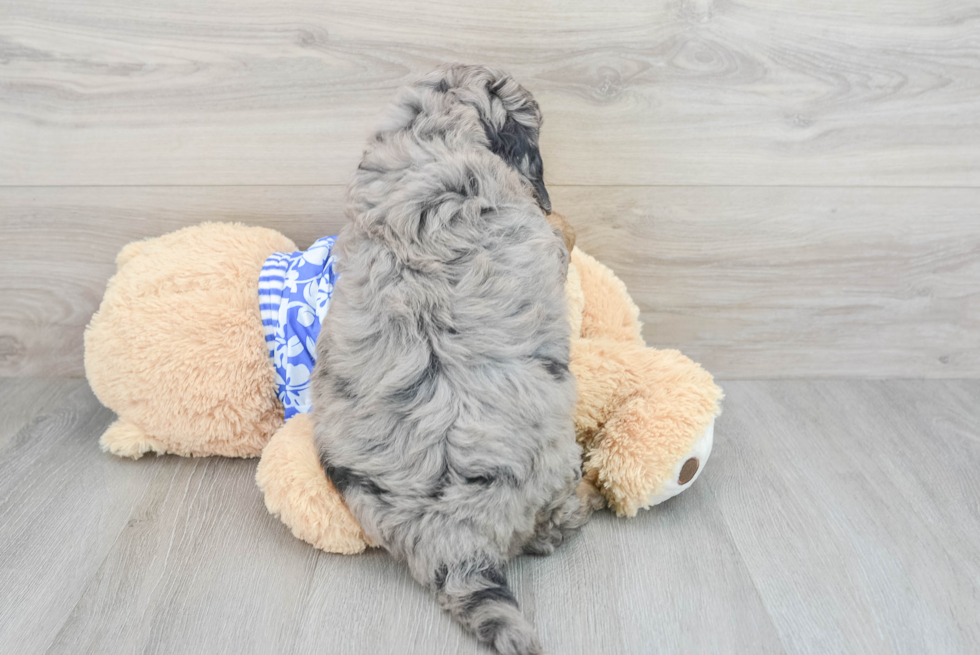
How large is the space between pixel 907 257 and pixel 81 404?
1.81 m

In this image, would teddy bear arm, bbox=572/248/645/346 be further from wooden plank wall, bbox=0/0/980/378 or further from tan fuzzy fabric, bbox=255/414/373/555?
tan fuzzy fabric, bbox=255/414/373/555

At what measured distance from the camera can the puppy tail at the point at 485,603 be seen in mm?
937

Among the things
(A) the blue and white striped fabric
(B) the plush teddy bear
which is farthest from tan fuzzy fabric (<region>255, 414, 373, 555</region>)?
(A) the blue and white striped fabric

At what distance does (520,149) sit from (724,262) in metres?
0.67

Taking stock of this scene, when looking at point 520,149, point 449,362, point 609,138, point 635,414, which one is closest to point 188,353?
point 449,362

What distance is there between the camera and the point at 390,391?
1036 mm

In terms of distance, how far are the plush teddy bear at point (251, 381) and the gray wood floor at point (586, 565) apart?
0.24ft

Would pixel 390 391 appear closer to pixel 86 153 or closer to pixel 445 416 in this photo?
pixel 445 416

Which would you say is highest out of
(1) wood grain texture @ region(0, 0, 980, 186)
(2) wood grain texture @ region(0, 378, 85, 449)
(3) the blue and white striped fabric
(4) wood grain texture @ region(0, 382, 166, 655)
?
(1) wood grain texture @ region(0, 0, 980, 186)

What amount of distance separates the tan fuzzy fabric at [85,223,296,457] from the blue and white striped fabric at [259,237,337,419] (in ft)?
0.14

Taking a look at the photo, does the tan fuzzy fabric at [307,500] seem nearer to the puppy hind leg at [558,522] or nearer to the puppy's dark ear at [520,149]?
the puppy hind leg at [558,522]

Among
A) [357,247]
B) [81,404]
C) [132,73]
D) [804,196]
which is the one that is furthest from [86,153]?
[804,196]

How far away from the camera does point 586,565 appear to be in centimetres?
114

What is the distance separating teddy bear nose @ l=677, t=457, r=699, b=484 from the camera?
121 centimetres
